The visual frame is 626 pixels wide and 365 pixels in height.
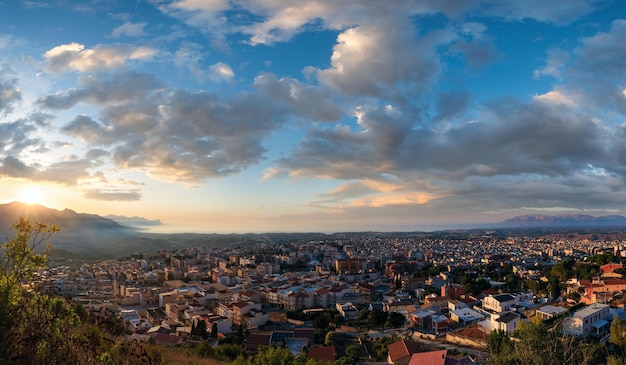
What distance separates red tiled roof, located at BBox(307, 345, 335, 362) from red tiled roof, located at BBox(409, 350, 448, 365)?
314 centimetres

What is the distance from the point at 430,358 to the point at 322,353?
425 cm

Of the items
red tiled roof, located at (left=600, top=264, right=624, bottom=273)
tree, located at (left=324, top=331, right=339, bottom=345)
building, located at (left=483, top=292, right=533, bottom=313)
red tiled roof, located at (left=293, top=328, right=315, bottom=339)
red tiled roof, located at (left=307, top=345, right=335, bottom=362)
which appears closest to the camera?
red tiled roof, located at (left=307, top=345, right=335, bottom=362)

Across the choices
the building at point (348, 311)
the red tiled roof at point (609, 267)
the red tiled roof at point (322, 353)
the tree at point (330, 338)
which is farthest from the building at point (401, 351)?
the red tiled roof at point (609, 267)

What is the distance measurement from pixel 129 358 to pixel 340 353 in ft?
50.0

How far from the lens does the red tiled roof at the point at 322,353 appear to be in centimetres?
1681

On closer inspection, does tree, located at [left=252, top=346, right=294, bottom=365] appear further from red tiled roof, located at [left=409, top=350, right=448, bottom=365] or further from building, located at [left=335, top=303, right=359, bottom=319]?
building, located at [left=335, top=303, right=359, bottom=319]

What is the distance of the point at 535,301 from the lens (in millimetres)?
27531

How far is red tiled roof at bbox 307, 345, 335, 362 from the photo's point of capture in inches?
662

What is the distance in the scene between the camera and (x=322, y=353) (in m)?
17.2

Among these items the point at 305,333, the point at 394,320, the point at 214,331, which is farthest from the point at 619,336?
the point at 214,331

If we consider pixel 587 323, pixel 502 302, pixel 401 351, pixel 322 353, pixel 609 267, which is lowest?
pixel 322 353

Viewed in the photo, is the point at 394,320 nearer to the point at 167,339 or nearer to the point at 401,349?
the point at 401,349

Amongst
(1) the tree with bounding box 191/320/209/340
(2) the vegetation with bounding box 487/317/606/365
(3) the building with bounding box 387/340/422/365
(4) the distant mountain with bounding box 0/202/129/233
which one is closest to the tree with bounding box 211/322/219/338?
(1) the tree with bounding box 191/320/209/340

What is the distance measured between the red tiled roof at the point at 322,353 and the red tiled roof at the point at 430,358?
314cm
